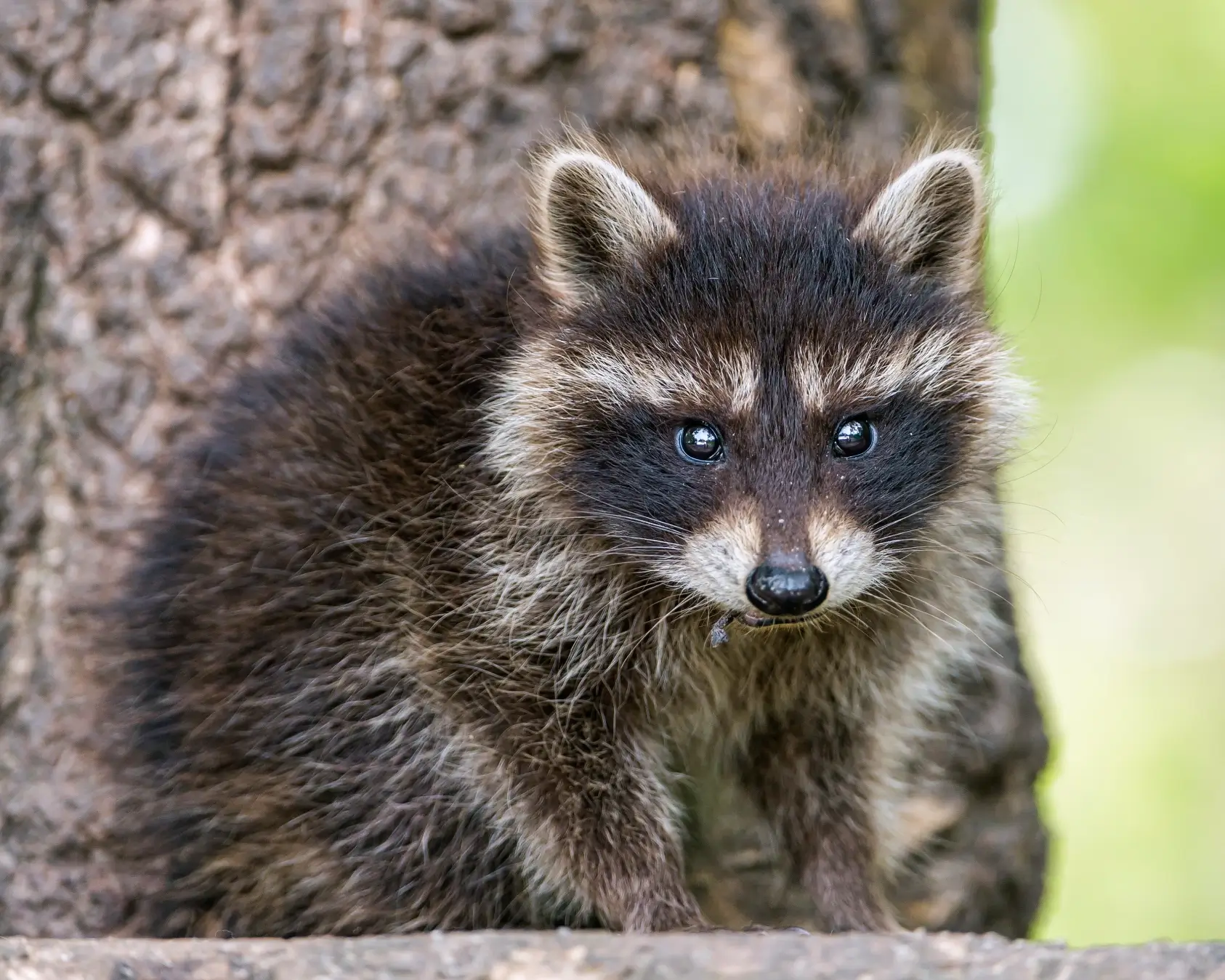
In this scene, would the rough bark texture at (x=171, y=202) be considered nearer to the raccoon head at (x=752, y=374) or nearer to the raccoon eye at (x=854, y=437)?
the raccoon head at (x=752, y=374)

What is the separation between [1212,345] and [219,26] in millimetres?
5251

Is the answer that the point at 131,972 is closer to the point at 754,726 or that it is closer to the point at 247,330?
the point at 754,726

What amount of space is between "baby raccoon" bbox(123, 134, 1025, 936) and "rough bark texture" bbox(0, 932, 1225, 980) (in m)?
0.70

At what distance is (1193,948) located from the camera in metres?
2.01

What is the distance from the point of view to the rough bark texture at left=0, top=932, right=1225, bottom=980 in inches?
76.1

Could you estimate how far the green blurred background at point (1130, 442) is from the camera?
6793 millimetres

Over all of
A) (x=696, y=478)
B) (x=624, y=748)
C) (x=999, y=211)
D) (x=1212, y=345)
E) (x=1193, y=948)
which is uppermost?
(x=696, y=478)

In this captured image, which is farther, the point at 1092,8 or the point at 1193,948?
the point at 1092,8

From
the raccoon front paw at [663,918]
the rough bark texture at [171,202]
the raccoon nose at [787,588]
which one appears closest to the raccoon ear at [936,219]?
the raccoon nose at [787,588]

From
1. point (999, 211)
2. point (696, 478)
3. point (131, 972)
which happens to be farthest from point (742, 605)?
point (999, 211)

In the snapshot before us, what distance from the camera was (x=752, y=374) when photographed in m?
2.62

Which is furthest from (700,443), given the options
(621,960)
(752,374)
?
(621,960)

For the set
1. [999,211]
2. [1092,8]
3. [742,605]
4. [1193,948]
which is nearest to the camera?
[1193,948]

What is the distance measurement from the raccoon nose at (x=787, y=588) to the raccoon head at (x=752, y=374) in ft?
0.08
